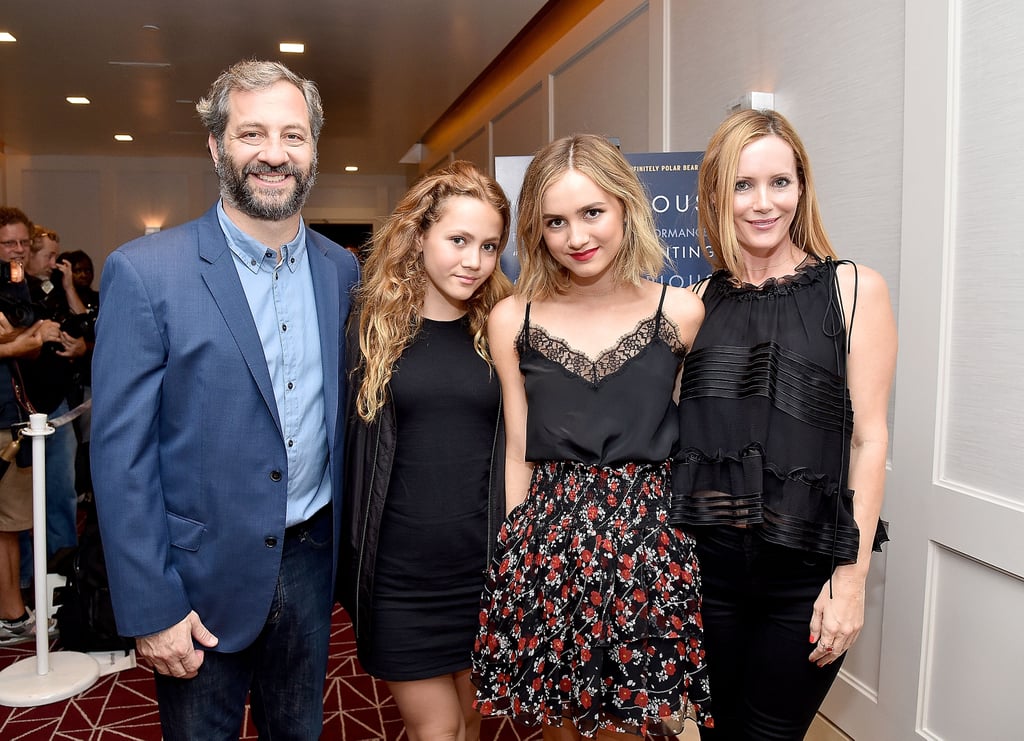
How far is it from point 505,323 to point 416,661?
0.80m

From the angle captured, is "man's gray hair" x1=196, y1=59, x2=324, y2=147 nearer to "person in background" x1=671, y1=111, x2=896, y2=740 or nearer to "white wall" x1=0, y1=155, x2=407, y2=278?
"person in background" x1=671, y1=111, x2=896, y2=740

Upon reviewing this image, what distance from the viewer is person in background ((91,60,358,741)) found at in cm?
158

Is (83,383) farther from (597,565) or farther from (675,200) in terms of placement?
(597,565)

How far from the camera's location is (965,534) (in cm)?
216

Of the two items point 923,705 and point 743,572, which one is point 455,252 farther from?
point 923,705

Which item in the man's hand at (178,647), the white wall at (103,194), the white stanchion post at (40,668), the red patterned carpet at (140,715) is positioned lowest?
the red patterned carpet at (140,715)

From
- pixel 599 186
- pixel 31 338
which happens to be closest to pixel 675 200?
pixel 599 186

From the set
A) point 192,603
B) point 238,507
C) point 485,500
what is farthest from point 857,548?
point 192,603

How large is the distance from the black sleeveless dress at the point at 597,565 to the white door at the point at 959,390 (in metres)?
0.88

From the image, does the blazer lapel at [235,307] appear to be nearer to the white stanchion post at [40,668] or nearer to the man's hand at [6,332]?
the white stanchion post at [40,668]

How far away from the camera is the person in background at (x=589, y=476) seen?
162 cm

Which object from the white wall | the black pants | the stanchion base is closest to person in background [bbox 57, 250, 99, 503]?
the stanchion base

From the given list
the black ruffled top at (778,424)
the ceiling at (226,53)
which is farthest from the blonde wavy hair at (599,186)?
the ceiling at (226,53)

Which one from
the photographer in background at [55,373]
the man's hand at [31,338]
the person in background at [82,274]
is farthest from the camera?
the person in background at [82,274]
